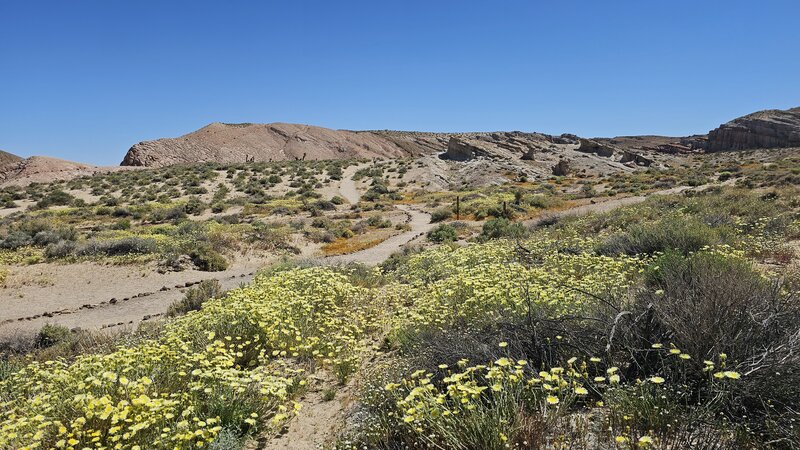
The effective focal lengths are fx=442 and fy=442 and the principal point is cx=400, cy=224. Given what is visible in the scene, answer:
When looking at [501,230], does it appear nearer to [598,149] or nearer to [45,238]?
[45,238]

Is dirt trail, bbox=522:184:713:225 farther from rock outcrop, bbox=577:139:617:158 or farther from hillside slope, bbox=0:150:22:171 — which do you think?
hillside slope, bbox=0:150:22:171

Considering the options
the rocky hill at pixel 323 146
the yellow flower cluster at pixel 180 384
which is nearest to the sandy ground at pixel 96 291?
the yellow flower cluster at pixel 180 384

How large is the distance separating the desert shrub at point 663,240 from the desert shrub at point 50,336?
41.7ft


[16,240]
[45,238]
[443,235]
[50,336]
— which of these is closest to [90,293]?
[50,336]

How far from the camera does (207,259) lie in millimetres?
17406

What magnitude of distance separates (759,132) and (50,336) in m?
112

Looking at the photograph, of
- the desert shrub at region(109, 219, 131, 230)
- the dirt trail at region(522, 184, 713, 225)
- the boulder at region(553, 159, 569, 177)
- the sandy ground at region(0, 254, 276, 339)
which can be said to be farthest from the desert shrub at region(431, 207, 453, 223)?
the boulder at region(553, 159, 569, 177)

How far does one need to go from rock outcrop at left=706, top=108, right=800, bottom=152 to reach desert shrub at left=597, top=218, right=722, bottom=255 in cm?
9358

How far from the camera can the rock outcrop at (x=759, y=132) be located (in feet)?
271

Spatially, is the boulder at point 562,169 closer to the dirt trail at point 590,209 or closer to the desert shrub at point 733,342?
the dirt trail at point 590,209

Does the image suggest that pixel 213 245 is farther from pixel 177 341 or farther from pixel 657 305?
pixel 657 305

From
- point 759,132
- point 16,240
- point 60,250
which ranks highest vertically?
point 759,132

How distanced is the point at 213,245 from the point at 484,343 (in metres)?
17.2

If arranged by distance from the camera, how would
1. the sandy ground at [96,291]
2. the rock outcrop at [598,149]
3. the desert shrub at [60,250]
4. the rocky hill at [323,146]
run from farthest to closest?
the rock outcrop at [598,149] → the rocky hill at [323,146] → the desert shrub at [60,250] → the sandy ground at [96,291]
